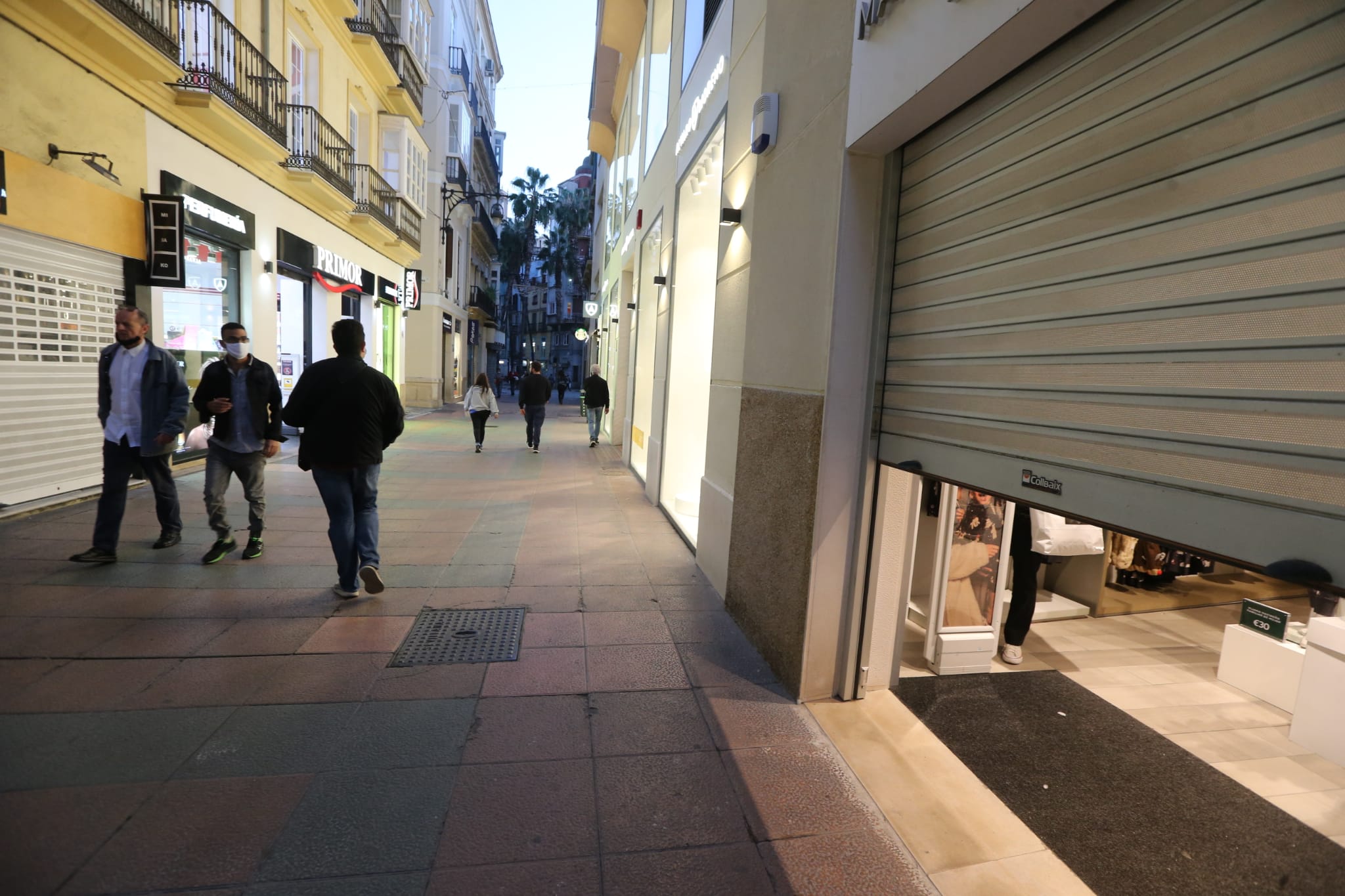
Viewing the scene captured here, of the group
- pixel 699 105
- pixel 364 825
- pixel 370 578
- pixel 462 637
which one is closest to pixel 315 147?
pixel 699 105

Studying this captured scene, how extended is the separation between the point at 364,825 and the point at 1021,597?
4016 mm

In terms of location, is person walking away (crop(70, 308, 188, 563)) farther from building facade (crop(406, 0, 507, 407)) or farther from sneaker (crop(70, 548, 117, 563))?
building facade (crop(406, 0, 507, 407))

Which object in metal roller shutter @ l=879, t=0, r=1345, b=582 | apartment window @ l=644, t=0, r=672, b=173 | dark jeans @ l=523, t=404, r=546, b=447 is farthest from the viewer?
dark jeans @ l=523, t=404, r=546, b=447

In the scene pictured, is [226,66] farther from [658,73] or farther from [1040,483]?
[1040,483]

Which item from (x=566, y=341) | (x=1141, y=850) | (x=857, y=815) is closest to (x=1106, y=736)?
(x=1141, y=850)

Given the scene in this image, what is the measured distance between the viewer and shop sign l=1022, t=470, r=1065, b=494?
7.67ft

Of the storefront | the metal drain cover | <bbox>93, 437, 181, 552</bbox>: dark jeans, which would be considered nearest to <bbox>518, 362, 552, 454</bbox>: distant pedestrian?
the storefront

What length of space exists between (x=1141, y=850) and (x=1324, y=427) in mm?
1970

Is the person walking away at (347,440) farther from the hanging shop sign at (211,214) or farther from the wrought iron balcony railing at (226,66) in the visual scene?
the wrought iron balcony railing at (226,66)

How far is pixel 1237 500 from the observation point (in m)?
1.76

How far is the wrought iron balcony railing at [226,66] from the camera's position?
28.7 ft

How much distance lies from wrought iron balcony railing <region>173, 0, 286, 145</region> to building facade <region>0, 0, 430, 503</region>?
0.03 m

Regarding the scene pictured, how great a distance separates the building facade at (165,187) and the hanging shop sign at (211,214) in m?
0.03

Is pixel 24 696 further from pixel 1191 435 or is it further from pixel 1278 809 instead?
pixel 1278 809
